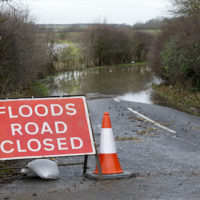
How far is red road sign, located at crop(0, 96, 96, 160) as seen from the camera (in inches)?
266

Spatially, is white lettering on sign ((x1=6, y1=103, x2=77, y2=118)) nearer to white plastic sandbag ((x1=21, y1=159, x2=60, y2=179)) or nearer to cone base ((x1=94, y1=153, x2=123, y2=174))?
white plastic sandbag ((x1=21, y1=159, x2=60, y2=179))

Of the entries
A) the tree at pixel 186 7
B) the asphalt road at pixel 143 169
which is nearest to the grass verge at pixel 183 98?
the asphalt road at pixel 143 169

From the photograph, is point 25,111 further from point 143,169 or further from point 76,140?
point 143,169

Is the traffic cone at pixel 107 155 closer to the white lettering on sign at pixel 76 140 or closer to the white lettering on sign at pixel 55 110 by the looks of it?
the white lettering on sign at pixel 76 140

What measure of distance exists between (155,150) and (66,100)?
3.40m

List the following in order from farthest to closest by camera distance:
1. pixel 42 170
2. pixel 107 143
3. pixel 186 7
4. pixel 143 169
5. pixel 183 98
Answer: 1. pixel 186 7
2. pixel 183 98
3. pixel 143 169
4. pixel 107 143
5. pixel 42 170

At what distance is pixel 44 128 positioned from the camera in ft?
22.8

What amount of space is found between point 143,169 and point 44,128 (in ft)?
6.34

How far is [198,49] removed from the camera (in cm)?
1962

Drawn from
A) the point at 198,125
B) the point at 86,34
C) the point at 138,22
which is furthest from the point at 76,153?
the point at 138,22

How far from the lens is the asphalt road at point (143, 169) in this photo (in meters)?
5.92

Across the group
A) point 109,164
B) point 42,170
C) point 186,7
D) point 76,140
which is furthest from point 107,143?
point 186,7

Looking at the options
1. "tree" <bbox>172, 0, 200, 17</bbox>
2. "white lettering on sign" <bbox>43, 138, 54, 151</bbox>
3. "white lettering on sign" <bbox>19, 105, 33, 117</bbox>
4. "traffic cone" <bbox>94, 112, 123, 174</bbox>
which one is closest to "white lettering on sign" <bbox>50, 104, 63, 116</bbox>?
"white lettering on sign" <bbox>19, 105, 33, 117</bbox>

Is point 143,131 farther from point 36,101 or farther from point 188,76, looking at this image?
point 188,76
